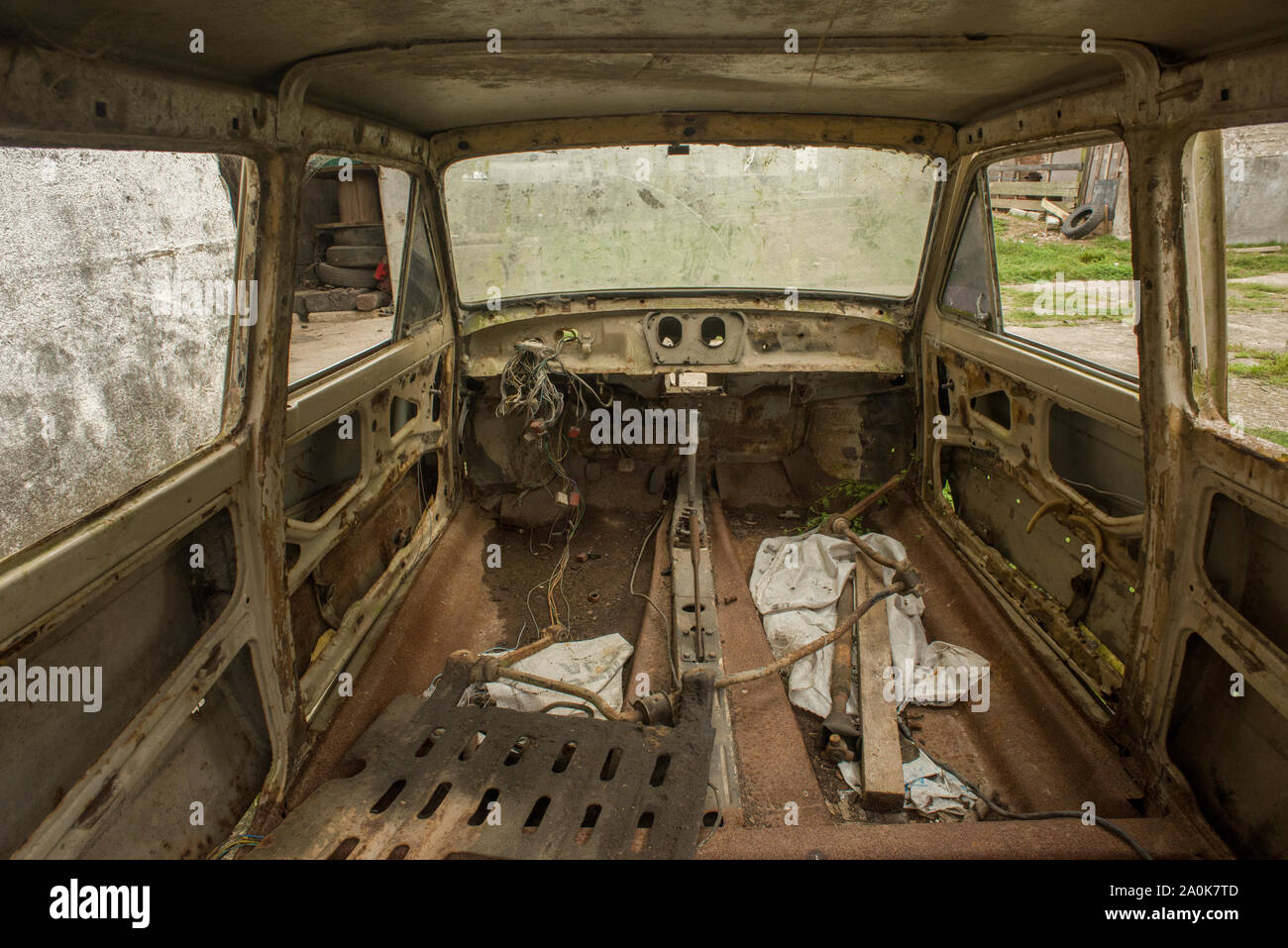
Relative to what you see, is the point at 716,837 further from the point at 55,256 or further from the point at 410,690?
the point at 55,256

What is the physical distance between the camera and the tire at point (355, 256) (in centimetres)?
1018

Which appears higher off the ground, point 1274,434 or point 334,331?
point 334,331

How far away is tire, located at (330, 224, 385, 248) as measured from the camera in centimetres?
1034

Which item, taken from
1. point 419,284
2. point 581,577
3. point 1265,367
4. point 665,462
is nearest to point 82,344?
point 419,284

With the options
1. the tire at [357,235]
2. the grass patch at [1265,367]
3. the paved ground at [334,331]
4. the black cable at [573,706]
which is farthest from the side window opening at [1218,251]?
the tire at [357,235]

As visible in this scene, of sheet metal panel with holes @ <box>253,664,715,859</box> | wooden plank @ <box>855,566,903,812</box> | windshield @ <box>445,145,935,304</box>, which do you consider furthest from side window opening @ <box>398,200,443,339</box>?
wooden plank @ <box>855,566,903,812</box>

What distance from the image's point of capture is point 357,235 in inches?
407

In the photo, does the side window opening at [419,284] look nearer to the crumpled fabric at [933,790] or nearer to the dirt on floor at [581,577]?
→ the dirt on floor at [581,577]

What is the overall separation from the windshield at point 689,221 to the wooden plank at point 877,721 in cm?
177

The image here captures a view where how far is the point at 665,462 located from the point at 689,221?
1.40 metres

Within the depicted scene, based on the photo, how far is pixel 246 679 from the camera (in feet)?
6.26

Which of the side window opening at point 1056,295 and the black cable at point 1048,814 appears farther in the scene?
the side window opening at point 1056,295

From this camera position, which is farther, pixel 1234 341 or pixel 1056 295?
pixel 1056 295

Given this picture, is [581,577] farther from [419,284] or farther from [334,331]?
[334,331]
